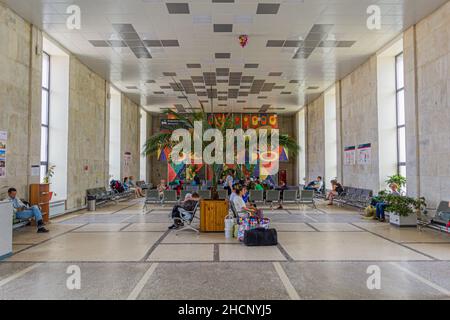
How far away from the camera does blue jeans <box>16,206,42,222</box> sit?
7809 mm

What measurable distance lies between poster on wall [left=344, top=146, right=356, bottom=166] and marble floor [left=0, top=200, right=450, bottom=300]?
5.93m

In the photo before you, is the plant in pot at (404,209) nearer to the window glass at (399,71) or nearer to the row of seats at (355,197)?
the row of seats at (355,197)

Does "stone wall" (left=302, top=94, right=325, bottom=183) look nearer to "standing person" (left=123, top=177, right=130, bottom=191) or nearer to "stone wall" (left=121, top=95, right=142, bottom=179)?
"standing person" (left=123, top=177, right=130, bottom=191)

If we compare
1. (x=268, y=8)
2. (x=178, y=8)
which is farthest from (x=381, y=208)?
(x=178, y=8)

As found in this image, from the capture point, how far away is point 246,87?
16.6 m

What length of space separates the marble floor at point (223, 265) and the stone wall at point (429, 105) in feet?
4.79

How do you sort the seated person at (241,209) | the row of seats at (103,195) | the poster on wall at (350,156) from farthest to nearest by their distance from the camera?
the poster on wall at (350,156) → the row of seats at (103,195) → the seated person at (241,209)

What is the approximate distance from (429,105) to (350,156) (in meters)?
5.73

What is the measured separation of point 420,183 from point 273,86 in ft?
29.0

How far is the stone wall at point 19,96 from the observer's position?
800 centimetres

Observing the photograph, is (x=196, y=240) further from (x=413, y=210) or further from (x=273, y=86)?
(x=273, y=86)

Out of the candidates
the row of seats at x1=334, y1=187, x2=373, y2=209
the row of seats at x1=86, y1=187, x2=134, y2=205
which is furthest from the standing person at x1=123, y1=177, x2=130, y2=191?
the row of seats at x1=334, y1=187, x2=373, y2=209

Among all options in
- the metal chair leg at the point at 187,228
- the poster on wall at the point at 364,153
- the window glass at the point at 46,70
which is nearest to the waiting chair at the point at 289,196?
the poster on wall at the point at 364,153
